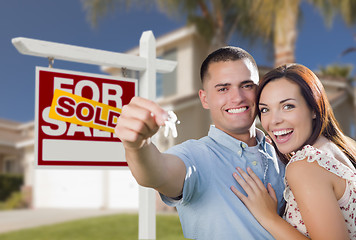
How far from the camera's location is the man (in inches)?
54.1

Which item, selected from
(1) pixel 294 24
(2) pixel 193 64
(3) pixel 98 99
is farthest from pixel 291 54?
(3) pixel 98 99

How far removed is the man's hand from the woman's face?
743 mm

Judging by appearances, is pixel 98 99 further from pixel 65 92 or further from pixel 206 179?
pixel 206 179

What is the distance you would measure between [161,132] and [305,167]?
12.5 meters

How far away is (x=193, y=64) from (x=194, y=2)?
2.79 meters

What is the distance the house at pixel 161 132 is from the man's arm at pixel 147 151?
12.1 metres

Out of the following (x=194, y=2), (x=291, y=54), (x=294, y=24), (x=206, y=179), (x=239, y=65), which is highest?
(x=194, y=2)

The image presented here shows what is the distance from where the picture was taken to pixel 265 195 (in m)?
1.81

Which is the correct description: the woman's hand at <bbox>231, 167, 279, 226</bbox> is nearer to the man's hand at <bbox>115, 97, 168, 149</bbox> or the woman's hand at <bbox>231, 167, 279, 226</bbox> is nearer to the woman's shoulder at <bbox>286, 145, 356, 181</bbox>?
the woman's shoulder at <bbox>286, 145, 356, 181</bbox>

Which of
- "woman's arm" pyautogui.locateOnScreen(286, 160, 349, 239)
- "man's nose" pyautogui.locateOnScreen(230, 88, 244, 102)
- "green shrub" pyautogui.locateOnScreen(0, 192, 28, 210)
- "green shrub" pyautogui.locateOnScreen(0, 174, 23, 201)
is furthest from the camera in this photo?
"green shrub" pyautogui.locateOnScreen(0, 174, 23, 201)

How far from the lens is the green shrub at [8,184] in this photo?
2409cm

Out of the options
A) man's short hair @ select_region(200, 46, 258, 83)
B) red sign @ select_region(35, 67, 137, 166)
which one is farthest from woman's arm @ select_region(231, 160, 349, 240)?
red sign @ select_region(35, 67, 137, 166)

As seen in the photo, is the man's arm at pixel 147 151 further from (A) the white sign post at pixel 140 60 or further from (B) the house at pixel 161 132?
(B) the house at pixel 161 132

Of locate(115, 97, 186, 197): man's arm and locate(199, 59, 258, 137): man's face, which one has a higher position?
locate(199, 59, 258, 137): man's face
